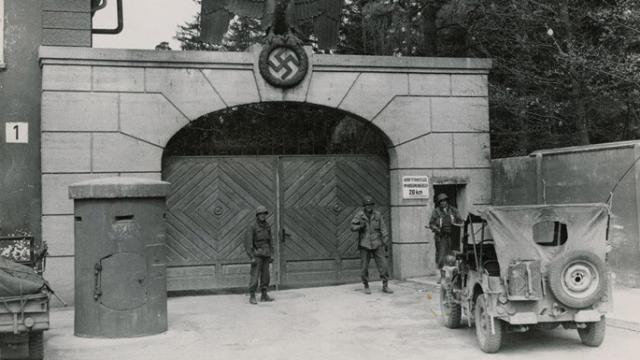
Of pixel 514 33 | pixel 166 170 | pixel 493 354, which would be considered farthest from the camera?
pixel 514 33

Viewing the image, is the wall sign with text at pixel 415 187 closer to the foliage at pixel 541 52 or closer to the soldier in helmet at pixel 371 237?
the soldier in helmet at pixel 371 237

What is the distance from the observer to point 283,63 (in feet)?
45.6

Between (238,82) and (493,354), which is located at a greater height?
(238,82)

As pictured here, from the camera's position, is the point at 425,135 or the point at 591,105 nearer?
the point at 425,135

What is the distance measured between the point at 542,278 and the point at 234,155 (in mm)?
7860

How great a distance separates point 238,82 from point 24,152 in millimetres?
4296

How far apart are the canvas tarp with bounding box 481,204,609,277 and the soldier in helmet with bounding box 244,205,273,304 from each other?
5082 mm

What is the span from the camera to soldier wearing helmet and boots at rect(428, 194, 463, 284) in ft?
44.8

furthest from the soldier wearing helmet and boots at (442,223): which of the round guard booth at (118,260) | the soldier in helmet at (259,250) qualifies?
the round guard booth at (118,260)

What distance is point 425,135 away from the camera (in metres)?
14.7

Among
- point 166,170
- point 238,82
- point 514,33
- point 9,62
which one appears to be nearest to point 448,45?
point 514,33

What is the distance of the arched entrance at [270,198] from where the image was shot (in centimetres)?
1375

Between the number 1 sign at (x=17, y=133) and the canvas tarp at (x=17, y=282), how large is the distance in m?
5.50

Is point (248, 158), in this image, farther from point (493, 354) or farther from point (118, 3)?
point (493, 354)
